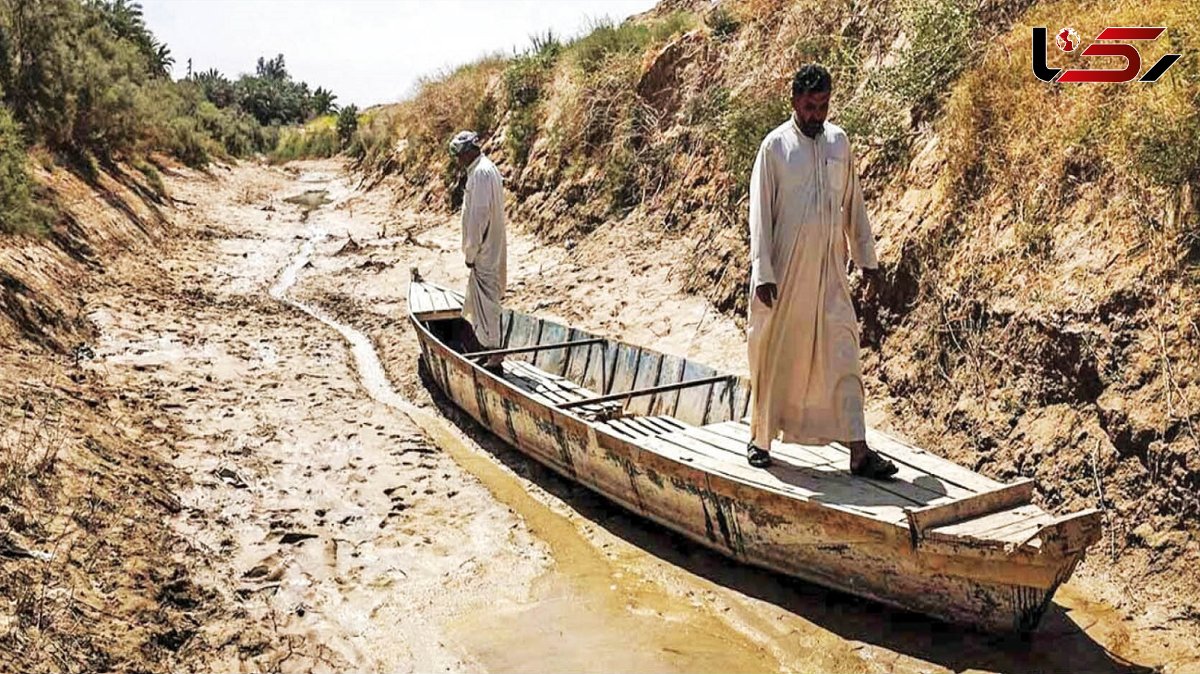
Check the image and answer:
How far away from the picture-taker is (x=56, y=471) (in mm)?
5301

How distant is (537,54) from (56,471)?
13.6 meters

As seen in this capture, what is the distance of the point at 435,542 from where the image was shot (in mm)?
5734

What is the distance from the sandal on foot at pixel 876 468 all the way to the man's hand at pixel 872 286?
2.60 metres

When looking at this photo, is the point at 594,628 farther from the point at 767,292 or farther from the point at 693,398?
the point at 693,398

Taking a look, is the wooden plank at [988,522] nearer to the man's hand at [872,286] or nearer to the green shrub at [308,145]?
the man's hand at [872,286]

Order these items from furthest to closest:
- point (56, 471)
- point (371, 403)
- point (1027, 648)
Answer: point (371, 403)
point (56, 471)
point (1027, 648)

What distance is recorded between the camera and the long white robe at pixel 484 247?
757 cm

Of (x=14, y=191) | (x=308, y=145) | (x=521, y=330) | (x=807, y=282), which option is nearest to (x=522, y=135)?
(x=521, y=330)

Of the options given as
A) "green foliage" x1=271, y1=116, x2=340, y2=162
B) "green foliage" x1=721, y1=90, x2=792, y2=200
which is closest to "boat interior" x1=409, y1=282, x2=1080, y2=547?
"green foliage" x1=721, y1=90, x2=792, y2=200

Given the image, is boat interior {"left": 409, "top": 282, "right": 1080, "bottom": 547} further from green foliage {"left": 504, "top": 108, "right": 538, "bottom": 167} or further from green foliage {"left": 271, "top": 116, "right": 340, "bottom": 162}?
green foliage {"left": 271, "top": 116, "right": 340, "bottom": 162}

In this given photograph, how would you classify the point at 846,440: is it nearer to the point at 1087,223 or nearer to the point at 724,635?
the point at 724,635

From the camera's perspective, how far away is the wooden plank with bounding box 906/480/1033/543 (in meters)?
4.08

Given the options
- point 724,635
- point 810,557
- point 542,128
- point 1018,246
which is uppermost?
point 542,128

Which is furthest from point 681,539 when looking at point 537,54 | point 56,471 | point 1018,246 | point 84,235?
point 537,54
